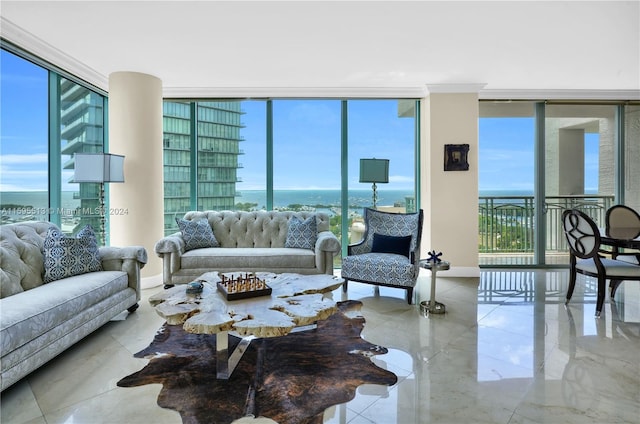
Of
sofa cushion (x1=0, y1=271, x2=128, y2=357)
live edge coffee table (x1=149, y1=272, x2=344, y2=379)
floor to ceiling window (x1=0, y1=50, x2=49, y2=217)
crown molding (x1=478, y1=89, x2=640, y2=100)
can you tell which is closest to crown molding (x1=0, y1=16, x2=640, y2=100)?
crown molding (x1=478, y1=89, x2=640, y2=100)

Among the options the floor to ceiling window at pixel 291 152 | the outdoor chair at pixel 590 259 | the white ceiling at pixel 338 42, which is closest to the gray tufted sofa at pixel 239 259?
the floor to ceiling window at pixel 291 152

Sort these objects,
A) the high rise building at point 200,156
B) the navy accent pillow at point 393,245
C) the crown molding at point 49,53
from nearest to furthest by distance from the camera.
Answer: the crown molding at point 49,53 < the navy accent pillow at point 393,245 < the high rise building at point 200,156

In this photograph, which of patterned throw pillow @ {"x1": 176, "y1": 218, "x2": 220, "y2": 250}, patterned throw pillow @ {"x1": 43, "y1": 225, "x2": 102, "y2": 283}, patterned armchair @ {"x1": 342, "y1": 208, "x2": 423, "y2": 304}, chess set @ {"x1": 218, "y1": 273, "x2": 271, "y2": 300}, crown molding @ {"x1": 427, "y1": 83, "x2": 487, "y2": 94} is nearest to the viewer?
chess set @ {"x1": 218, "y1": 273, "x2": 271, "y2": 300}

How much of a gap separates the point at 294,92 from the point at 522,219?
418 cm

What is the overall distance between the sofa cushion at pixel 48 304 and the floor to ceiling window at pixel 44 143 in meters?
1.31

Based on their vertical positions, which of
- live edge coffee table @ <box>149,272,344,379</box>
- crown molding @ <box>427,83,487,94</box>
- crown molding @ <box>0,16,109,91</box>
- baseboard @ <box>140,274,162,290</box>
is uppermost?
crown molding @ <box>427,83,487,94</box>

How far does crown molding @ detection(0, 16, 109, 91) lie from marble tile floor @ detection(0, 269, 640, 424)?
2.76m

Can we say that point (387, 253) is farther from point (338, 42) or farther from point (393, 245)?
point (338, 42)

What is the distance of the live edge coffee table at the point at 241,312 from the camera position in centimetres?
215

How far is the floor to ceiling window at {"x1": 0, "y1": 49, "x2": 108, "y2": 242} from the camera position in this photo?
3525mm

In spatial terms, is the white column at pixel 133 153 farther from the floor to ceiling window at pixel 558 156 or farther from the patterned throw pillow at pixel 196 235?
the floor to ceiling window at pixel 558 156

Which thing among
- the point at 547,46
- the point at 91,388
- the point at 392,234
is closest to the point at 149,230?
the point at 91,388

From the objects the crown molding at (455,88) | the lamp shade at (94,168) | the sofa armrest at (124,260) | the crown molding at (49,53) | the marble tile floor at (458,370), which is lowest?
the marble tile floor at (458,370)

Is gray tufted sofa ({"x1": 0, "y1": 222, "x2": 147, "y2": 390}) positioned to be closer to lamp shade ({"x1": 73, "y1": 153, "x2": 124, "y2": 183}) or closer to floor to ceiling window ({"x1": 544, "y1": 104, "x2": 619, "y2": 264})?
lamp shade ({"x1": 73, "y1": 153, "x2": 124, "y2": 183})
